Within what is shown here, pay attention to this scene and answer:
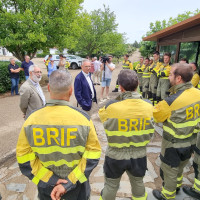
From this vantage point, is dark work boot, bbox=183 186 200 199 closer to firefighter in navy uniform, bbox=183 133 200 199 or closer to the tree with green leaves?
firefighter in navy uniform, bbox=183 133 200 199

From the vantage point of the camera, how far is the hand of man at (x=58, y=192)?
159 cm

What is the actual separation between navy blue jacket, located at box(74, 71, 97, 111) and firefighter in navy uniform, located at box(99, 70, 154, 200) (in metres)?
1.96

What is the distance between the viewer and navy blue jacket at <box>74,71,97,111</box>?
4.02 meters

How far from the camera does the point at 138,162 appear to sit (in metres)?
2.12

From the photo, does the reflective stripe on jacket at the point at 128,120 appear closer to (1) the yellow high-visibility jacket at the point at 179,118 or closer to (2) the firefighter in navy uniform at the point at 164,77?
(1) the yellow high-visibility jacket at the point at 179,118

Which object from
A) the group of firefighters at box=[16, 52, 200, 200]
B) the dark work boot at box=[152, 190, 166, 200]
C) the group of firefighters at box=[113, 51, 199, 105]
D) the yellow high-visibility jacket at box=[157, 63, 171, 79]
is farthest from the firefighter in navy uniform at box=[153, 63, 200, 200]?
the yellow high-visibility jacket at box=[157, 63, 171, 79]

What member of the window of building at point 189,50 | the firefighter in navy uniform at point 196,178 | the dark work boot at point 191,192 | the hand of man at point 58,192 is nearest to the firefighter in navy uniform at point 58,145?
the hand of man at point 58,192

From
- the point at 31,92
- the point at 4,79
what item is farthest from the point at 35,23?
the point at 31,92

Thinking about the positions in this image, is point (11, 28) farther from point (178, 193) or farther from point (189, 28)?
point (178, 193)

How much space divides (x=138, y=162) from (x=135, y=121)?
0.53m

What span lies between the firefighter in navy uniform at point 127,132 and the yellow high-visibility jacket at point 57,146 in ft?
1.55

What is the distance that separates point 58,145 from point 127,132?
2.75ft

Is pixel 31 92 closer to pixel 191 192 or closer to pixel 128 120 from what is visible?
pixel 128 120

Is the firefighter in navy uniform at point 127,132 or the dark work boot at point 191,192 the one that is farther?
the dark work boot at point 191,192
